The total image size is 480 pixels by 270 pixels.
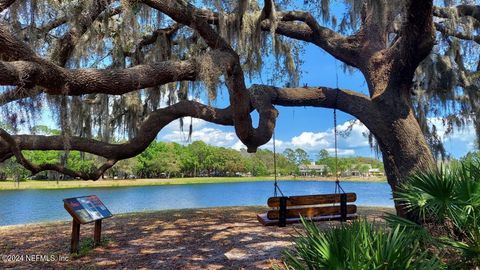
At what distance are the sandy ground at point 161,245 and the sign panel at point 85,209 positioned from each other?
0.41 metres

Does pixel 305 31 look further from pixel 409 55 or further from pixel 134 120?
pixel 134 120

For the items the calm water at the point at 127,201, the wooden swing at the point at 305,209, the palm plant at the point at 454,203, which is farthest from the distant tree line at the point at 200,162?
the palm plant at the point at 454,203

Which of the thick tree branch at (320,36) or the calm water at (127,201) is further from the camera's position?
the calm water at (127,201)

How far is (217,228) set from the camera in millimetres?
5977

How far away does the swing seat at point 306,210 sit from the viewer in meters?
5.16

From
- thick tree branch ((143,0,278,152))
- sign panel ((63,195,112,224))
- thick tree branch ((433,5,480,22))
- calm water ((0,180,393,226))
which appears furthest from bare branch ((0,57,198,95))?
calm water ((0,180,393,226))

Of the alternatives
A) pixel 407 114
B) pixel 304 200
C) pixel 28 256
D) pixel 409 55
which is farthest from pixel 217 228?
pixel 409 55

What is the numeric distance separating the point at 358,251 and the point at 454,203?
1.47m

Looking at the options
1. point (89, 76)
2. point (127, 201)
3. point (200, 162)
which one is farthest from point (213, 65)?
point (200, 162)

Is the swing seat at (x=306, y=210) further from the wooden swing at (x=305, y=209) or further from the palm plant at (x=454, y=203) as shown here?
the palm plant at (x=454, y=203)

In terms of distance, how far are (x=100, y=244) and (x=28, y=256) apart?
33.7 inches

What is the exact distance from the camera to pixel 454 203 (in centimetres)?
291

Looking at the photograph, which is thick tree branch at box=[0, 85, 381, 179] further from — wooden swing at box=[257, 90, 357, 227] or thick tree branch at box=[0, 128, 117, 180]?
wooden swing at box=[257, 90, 357, 227]

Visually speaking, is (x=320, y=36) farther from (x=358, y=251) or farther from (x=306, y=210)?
(x=358, y=251)
